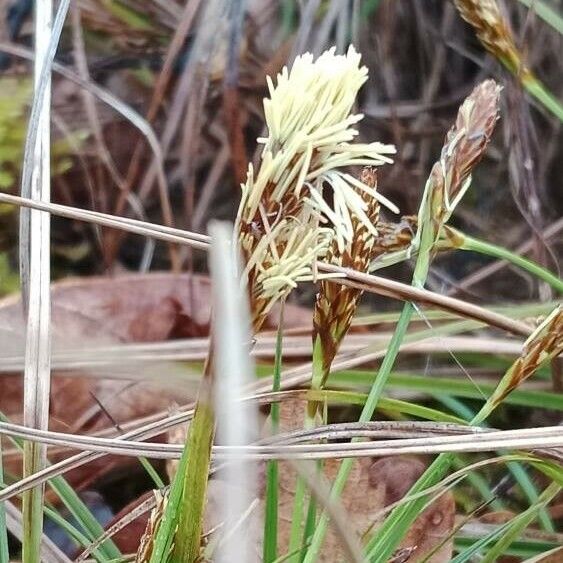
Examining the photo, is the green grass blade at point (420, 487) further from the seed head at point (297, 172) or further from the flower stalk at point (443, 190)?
the seed head at point (297, 172)

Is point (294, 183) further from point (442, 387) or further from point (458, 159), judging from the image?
point (442, 387)

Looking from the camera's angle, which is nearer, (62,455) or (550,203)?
(62,455)

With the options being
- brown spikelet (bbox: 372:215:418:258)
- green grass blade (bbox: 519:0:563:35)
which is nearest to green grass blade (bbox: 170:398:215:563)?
brown spikelet (bbox: 372:215:418:258)

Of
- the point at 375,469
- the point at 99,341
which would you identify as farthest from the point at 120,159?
the point at 375,469

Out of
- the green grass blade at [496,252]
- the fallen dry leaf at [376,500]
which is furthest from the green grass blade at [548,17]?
the fallen dry leaf at [376,500]

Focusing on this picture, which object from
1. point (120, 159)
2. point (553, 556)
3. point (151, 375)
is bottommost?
point (553, 556)

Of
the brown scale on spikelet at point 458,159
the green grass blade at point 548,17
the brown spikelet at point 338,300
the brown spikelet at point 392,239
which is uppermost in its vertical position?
the green grass blade at point 548,17

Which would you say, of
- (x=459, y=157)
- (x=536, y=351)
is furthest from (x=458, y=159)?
(x=536, y=351)

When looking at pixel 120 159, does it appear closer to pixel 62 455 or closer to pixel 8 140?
pixel 8 140
